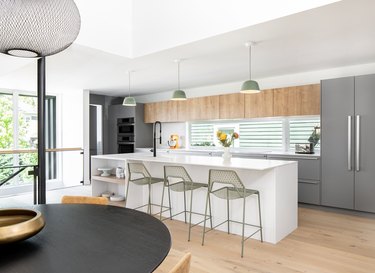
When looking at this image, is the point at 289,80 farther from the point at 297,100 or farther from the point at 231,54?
the point at 231,54

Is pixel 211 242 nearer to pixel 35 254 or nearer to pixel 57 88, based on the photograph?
pixel 35 254

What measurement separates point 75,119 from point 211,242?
5.21 metres

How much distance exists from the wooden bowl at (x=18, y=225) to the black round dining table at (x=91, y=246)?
61mm

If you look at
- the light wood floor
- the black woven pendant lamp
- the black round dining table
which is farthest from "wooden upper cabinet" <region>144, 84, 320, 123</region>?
the black woven pendant lamp

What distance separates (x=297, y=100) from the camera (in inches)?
198

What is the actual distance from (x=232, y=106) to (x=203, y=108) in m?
0.76

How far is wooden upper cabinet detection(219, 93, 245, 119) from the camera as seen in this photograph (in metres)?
5.74

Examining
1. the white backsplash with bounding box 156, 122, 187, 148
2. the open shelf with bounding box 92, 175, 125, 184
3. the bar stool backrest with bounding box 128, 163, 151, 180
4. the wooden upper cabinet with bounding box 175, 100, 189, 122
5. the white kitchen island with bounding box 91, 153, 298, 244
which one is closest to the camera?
the white kitchen island with bounding box 91, 153, 298, 244

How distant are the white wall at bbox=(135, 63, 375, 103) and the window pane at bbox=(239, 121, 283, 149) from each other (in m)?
0.79

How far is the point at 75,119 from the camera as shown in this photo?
7.12 meters

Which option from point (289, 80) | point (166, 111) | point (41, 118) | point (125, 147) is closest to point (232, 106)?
point (289, 80)

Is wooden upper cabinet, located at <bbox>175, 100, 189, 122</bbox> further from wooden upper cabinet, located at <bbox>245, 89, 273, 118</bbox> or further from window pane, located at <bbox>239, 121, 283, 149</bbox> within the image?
wooden upper cabinet, located at <bbox>245, 89, 273, 118</bbox>

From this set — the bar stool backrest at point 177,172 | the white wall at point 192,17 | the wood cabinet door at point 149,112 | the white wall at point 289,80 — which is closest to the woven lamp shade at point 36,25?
the white wall at point 192,17

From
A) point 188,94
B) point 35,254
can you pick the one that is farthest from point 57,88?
point 35,254
